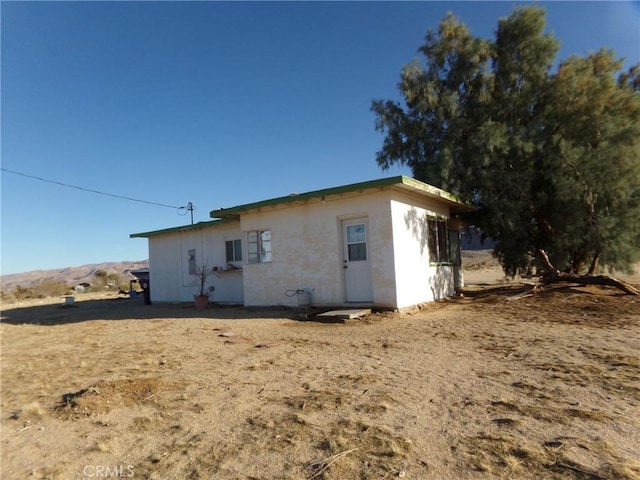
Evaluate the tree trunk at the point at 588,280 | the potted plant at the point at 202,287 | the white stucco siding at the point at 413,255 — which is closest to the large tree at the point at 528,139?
the tree trunk at the point at 588,280

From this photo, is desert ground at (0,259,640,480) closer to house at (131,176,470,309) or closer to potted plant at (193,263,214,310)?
house at (131,176,470,309)

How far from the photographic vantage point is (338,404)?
13.4 feet

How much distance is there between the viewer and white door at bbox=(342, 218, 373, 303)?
10.5m

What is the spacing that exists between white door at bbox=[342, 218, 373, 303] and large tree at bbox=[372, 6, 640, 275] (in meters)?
4.40

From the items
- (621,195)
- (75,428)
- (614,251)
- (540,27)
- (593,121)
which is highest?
(540,27)

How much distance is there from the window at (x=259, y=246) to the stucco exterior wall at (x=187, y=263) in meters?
1.69

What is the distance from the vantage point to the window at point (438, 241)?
1235cm

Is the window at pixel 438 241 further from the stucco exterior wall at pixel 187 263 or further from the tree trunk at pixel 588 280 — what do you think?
the stucco exterior wall at pixel 187 263

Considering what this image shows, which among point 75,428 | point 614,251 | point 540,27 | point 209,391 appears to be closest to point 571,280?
point 614,251

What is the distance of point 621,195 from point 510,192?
121 inches

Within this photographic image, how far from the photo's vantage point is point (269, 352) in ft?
21.7

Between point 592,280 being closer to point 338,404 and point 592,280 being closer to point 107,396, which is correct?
point 338,404

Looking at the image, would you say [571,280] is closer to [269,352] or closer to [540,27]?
[540,27]

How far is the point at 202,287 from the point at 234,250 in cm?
176
